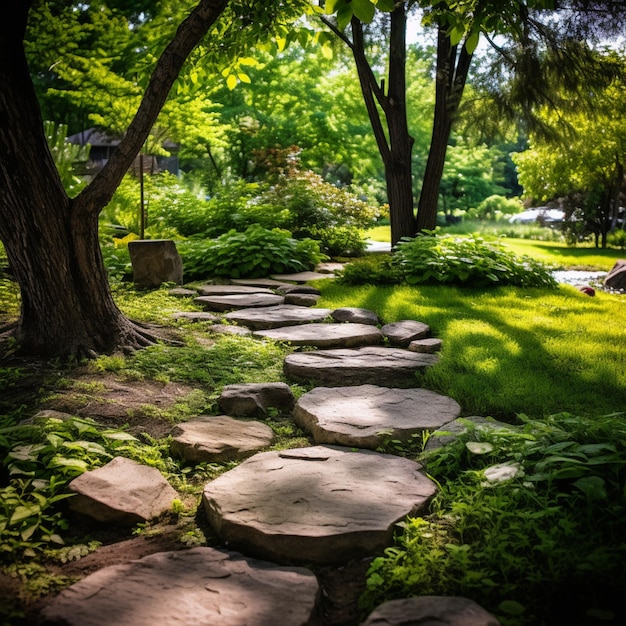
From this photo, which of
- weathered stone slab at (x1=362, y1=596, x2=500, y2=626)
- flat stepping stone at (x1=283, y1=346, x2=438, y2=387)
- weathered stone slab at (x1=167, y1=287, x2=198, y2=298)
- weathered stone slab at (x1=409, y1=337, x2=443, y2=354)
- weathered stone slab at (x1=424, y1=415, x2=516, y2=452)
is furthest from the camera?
weathered stone slab at (x1=167, y1=287, x2=198, y2=298)

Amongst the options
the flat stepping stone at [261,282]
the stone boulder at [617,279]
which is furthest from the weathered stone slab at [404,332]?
the stone boulder at [617,279]

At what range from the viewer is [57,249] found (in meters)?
3.90

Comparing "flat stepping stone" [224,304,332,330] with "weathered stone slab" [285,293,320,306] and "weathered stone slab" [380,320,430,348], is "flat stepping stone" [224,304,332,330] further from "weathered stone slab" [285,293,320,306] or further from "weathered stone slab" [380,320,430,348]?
"weathered stone slab" [380,320,430,348]

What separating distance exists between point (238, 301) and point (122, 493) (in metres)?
3.84

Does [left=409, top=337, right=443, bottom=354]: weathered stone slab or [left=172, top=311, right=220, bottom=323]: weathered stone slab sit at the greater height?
[left=172, top=311, right=220, bottom=323]: weathered stone slab

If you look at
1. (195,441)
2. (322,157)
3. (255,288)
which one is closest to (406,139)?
(255,288)

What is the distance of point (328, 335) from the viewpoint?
4660 mm

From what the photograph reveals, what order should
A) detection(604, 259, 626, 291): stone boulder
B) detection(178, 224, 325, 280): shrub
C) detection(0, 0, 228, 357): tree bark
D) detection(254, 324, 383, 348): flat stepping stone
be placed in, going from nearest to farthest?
detection(0, 0, 228, 357): tree bark → detection(254, 324, 383, 348): flat stepping stone → detection(178, 224, 325, 280): shrub → detection(604, 259, 626, 291): stone boulder

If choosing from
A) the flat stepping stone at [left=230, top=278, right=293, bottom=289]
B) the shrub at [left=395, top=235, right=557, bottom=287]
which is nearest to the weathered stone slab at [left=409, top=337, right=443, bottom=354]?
the shrub at [left=395, top=235, right=557, bottom=287]

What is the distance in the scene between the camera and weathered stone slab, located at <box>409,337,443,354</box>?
14.5ft

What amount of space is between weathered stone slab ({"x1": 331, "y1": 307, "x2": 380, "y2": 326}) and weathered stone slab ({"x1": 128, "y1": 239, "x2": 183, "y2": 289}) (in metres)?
2.46

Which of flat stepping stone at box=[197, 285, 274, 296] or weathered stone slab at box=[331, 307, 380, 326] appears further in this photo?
flat stepping stone at box=[197, 285, 274, 296]

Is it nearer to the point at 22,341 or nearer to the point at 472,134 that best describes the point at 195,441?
the point at 22,341

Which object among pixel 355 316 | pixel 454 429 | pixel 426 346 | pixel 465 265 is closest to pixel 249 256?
pixel 465 265
